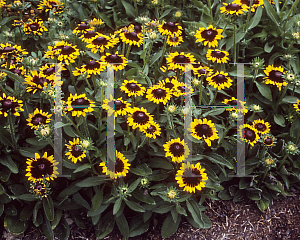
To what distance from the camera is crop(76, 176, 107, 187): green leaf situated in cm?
203

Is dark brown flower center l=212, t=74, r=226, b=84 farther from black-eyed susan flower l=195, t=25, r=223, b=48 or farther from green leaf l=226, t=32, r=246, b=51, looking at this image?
green leaf l=226, t=32, r=246, b=51

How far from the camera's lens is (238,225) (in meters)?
2.37

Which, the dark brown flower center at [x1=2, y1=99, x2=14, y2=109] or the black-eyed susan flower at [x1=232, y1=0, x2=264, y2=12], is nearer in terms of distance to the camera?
the dark brown flower center at [x1=2, y1=99, x2=14, y2=109]

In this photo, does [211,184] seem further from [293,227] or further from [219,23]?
[219,23]

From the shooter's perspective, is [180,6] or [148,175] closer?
[148,175]

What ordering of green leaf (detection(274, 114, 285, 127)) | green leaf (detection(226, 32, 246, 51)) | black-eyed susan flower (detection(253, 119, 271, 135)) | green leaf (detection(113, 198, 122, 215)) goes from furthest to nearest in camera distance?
green leaf (detection(226, 32, 246, 51)) < green leaf (detection(274, 114, 285, 127)) < black-eyed susan flower (detection(253, 119, 271, 135)) < green leaf (detection(113, 198, 122, 215))

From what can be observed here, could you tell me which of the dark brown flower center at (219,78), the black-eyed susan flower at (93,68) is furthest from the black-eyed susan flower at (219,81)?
the black-eyed susan flower at (93,68)

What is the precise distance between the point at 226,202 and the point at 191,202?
506 millimetres

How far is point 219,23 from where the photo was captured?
3006mm

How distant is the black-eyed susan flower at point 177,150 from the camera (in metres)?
1.96

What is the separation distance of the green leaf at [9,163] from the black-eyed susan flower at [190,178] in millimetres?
1130

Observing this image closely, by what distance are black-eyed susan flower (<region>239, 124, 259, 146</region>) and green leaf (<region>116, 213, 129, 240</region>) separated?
109 centimetres

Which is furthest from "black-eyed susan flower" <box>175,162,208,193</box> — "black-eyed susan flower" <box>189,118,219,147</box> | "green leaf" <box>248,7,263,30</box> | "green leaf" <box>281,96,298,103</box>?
"green leaf" <box>248,7,263,30</box>

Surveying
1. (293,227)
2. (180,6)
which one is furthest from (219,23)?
(293,227)
